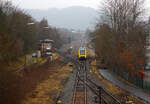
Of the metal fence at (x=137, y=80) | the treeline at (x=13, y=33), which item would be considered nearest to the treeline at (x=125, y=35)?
the metal fence at (x=137, y=80)

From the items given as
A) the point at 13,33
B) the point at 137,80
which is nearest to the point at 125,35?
the point at 137,80

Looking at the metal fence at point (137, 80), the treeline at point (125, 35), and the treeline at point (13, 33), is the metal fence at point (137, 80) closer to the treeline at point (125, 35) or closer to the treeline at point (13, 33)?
the treeline at point (125, 35)

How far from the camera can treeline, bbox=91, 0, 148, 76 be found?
78.0ft

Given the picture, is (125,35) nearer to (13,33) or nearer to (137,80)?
(137,80)

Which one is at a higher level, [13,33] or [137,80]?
[13,33]

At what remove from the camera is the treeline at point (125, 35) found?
936 inches

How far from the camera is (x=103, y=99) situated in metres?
14.4

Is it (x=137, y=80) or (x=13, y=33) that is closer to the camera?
(x=13, y=33)

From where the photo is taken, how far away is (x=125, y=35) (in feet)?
94.2

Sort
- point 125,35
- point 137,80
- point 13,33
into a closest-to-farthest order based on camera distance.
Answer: point 13,33 < point 137,80 < point 125,35

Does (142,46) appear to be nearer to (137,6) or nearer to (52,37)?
(137,6)

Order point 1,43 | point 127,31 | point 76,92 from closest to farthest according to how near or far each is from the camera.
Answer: point 1,43
point 76,92
point 127,31

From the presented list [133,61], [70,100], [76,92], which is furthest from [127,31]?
[70,100]

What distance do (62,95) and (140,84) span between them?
10.1m
